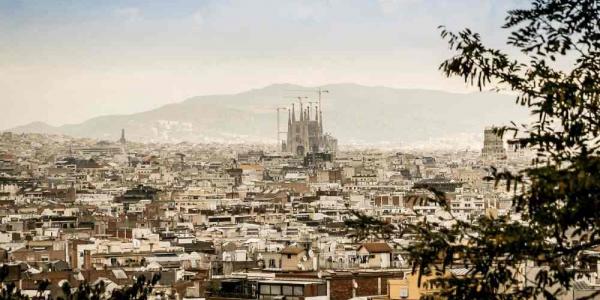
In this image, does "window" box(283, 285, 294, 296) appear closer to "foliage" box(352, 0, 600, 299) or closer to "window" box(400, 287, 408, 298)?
"window" box(400, 287, 408, 298)

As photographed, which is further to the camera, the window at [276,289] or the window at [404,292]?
the window at [276,289]

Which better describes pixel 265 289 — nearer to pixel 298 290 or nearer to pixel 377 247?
pixel 298 290

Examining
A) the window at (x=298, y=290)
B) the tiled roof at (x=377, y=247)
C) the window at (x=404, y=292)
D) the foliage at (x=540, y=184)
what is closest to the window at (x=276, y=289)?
the window at (x=298, y=290)

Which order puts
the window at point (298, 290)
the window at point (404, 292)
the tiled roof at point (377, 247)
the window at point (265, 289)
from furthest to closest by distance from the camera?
the tiled roof at point (377, 247)
the window at point (298, 290)
the window at point (265, 289)
the window at point (404, 292)

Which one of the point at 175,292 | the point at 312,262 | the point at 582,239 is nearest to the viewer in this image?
the point at 582,239

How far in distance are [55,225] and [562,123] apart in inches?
3407

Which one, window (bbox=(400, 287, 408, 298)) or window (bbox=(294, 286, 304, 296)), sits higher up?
window (bbox=(400, 287, 408, 298))

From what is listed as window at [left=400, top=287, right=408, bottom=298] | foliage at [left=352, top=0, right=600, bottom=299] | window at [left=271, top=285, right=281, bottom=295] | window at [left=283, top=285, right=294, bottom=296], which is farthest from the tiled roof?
foliage at [left=352, top=0, right=600, bottom=299]

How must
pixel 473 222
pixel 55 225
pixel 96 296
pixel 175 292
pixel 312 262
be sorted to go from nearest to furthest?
pixel 473 222 < pixel 96 296 < pixel 175 292 < pixel 312 262 < pixel 55 225

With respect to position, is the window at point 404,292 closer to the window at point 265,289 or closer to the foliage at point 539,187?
the window at point 265,289

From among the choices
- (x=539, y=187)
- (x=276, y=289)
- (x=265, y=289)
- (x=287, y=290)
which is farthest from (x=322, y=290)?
(x=539, y=187)

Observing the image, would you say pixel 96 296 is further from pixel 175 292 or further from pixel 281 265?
pixel 281 265

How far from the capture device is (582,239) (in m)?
11.0

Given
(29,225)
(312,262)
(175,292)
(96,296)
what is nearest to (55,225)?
(29,225)
